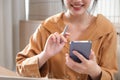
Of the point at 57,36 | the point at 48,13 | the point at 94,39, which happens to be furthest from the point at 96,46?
the point at 48,13

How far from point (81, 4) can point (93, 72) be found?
31cm

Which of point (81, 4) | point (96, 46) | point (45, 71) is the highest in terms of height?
point (81, 4)

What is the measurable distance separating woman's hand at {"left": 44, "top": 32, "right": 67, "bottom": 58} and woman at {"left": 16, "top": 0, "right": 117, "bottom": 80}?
3 centimetres

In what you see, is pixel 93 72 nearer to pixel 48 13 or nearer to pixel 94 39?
pixel 94 39

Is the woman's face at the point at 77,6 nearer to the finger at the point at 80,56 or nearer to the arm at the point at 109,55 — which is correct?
the arm at the point at 109,55

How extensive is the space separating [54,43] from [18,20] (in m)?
1.25

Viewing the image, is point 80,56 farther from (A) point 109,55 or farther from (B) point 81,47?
(A) point 109,55

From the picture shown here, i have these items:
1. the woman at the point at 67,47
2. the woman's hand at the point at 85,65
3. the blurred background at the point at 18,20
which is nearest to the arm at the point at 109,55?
the woman at the point at 67,47

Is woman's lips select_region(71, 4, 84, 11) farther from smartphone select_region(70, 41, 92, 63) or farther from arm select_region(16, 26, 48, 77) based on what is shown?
smartphone select_region(70, 41, 92, 63)

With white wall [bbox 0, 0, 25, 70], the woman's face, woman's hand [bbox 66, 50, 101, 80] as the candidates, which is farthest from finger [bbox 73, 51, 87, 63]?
white wall [bbox 0, 0, 25, 70]

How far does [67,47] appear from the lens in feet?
3.29

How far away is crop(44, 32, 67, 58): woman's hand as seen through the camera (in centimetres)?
80

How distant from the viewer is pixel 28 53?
1.02 m

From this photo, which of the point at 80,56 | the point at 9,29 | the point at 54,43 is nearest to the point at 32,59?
the point at 54,43
